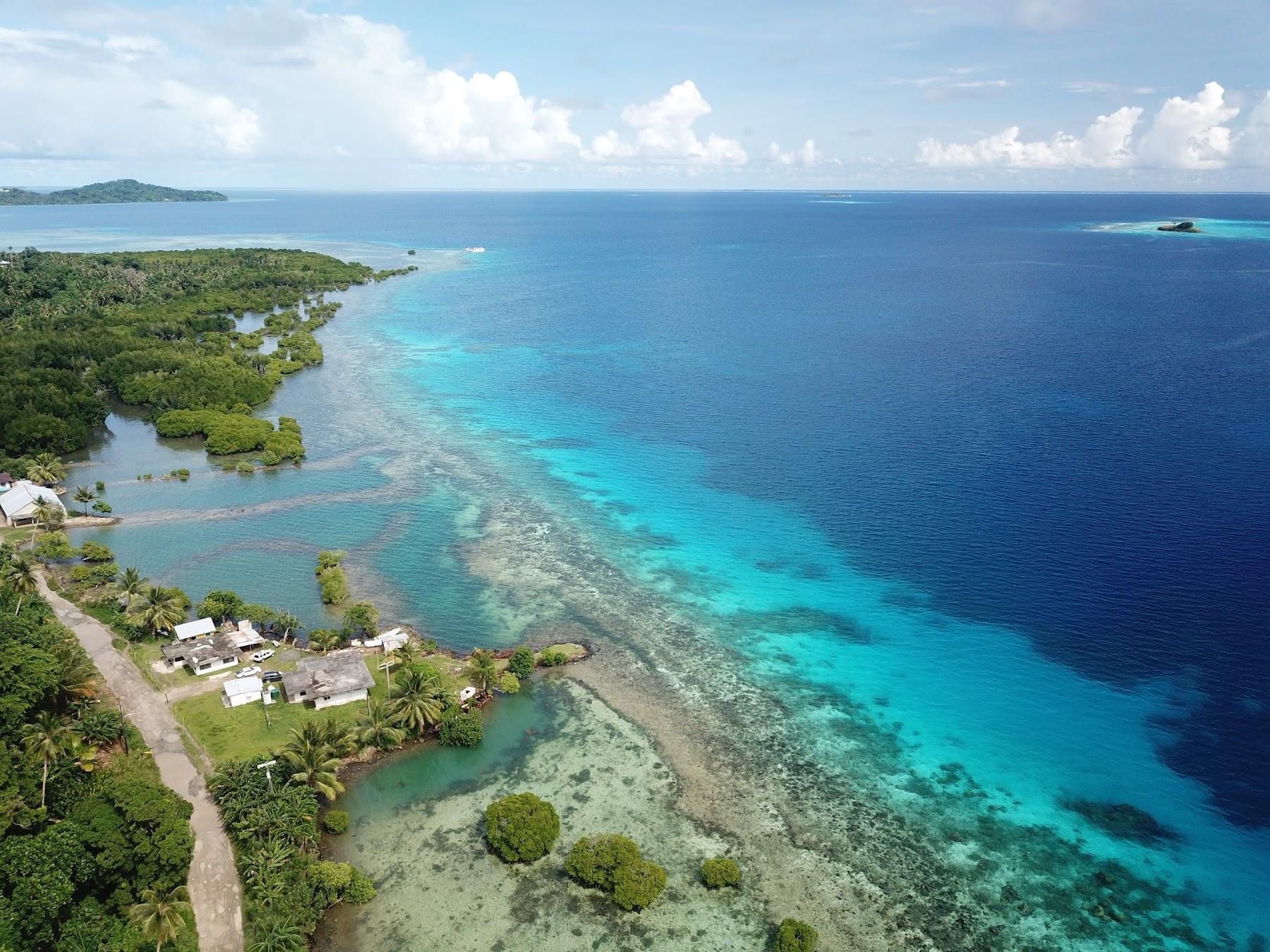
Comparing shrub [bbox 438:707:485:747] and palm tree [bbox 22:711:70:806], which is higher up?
palm tree [bbox 22:711:70:806]

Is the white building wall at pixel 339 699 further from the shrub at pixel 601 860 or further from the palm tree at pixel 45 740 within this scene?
the shrub at pixel 601 860

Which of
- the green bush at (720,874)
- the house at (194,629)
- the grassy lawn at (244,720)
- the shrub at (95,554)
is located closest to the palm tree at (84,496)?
the shrub at (95,554)

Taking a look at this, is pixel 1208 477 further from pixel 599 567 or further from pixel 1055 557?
pixel 599 567

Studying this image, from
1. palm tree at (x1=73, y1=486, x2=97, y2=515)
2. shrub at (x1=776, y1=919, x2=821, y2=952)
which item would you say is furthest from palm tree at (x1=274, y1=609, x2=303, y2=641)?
shrub at (x1=776, y1=919, x2=821, y2=952)

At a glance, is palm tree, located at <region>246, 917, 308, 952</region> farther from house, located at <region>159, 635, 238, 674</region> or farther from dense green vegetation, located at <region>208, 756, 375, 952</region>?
house, located at <region>159, 635, 238, 674</region>

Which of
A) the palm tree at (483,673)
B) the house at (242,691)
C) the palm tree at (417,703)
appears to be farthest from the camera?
the palm tree at (483,673)

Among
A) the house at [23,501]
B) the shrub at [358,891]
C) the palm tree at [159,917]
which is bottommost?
the shrub at [358,891]

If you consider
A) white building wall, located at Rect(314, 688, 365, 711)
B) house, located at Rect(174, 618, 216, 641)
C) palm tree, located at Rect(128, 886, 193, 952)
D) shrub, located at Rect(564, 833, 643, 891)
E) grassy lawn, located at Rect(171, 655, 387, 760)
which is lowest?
shrub, located at Rect(564, 833, 643, 891)
